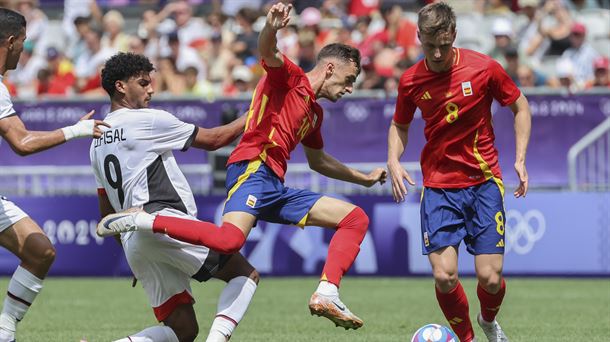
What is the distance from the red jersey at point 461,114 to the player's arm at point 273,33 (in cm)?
126

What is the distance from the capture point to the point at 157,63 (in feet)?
67.8

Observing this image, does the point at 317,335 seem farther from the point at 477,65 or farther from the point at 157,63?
the point at 157,63

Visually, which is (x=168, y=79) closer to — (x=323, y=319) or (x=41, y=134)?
(x=323, y=319)

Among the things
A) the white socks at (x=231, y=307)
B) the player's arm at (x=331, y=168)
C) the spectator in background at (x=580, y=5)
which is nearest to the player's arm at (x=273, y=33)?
the player's arm at (x=331, y=168)

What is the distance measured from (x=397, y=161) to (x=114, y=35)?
45.1ft

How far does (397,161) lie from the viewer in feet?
29.8

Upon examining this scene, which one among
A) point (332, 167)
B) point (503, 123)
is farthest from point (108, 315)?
point (503, 123)

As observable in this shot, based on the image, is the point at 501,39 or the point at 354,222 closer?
the point at 354,222

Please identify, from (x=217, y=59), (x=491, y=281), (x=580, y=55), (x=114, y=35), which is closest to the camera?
(x=491, y=281)

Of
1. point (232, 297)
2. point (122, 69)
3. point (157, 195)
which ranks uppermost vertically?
point (122, 69)

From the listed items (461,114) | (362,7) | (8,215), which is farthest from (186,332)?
(362,7)

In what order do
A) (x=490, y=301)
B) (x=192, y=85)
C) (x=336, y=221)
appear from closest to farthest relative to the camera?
(x=336, y=221) < (x=490, y=301) < (x=192, y=85)

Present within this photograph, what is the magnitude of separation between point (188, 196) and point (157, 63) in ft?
41.2

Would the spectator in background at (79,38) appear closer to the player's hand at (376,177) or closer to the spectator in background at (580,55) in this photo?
the spectator in background at (580,55)
